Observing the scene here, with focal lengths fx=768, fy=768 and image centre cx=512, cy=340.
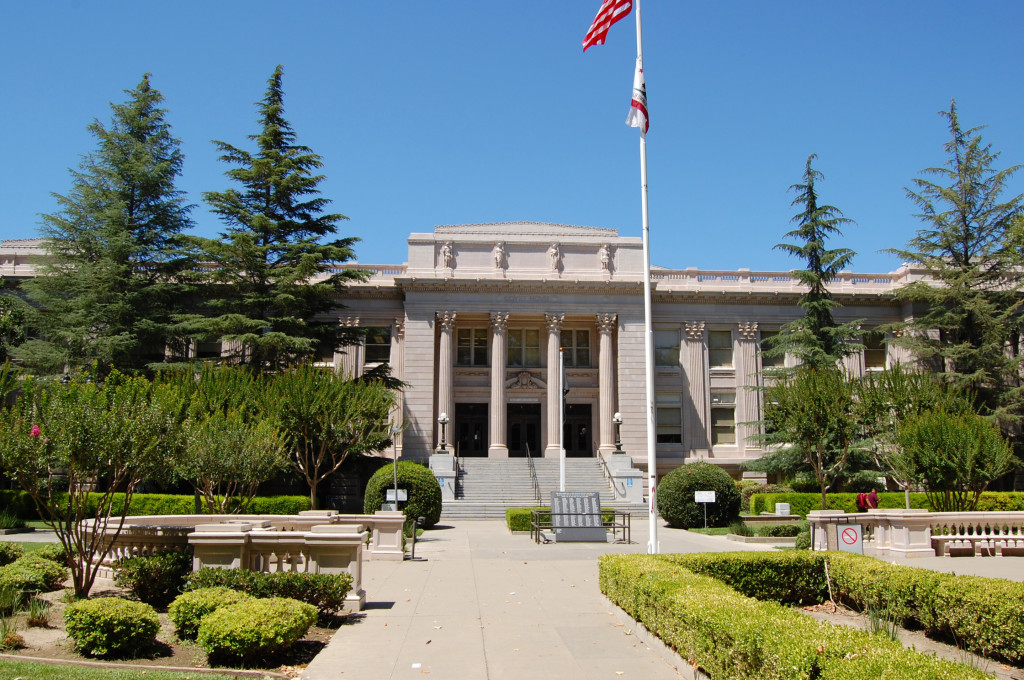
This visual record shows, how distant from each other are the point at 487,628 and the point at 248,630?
3537 millimetres

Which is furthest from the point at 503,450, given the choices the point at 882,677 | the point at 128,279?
the point at 882,677

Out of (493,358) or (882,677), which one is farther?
(493,358)

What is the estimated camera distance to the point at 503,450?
1720 inches

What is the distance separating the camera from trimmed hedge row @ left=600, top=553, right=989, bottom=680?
575 centimetres

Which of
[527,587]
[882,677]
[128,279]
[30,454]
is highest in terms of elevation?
[128,279]

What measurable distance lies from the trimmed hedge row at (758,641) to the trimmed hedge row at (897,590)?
9.72ft

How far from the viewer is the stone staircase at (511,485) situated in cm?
3691

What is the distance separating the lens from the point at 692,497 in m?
29.4

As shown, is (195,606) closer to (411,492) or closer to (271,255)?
(411,492)

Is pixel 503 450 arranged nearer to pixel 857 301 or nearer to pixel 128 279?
pixel 128 279

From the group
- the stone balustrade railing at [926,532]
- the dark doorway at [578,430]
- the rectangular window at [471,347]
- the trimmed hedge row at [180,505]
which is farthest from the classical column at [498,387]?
the stone balustrade railing at [926,532]

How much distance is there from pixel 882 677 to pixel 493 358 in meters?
39.9

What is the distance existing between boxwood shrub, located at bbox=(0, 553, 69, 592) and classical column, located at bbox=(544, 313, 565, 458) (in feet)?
106

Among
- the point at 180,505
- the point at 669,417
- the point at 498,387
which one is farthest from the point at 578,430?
the point at 180,505
